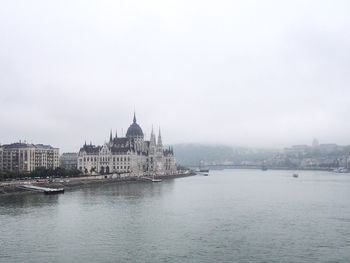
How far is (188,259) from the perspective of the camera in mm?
25984

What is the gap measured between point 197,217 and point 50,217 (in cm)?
1214

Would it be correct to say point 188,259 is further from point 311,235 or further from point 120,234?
point 311,235

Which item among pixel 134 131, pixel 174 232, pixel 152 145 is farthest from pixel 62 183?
pixel 152 145

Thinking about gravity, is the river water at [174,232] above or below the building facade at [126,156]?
below

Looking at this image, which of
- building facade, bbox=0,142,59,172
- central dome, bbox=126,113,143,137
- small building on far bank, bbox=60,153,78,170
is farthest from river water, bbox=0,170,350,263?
small building on far bank, bbox=60,153,78,170

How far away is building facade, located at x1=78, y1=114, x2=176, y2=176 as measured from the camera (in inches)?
5262

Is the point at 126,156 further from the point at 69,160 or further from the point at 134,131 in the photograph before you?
the point at 69,160

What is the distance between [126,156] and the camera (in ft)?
443

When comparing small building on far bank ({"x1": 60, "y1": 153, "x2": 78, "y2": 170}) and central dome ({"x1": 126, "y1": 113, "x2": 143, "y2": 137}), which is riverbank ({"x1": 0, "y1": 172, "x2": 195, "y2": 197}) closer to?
central dome ({"x1": 126, "y1": 113, "x2": 143, "y2": 137})

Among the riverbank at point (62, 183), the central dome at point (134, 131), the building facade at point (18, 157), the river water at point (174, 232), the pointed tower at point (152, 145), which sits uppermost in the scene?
the central dome at point (134, 131)

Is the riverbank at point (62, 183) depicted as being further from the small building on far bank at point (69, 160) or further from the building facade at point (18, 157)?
the small building on far bank at point (69, 160)

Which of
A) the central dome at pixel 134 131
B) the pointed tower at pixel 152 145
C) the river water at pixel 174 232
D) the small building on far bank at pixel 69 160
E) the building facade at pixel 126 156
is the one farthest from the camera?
the small building on far bank at pixel 69 160

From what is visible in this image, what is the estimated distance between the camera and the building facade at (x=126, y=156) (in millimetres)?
133650

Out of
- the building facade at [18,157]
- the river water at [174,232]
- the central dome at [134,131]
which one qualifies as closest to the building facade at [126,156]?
the central dome at [134,131]
